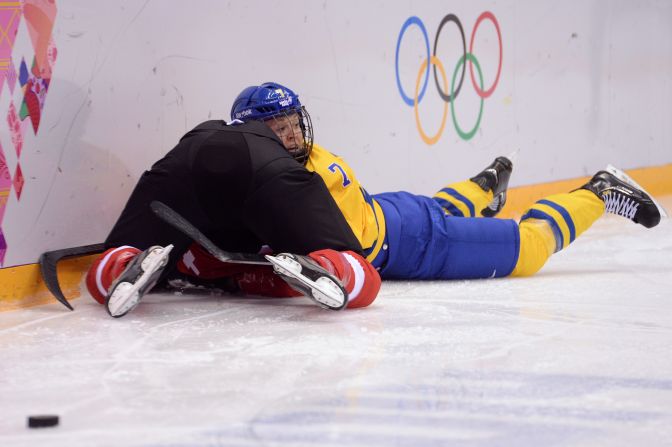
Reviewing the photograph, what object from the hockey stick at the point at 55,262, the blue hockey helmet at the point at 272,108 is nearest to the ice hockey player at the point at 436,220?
the blue hockey helmet at the point at 272,108

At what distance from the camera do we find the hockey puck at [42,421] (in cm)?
151

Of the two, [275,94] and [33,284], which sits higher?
[275,94]

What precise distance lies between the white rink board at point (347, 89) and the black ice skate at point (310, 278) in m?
0.80

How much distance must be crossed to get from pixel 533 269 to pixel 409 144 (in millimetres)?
1247

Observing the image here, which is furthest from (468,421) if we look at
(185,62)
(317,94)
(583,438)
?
(317,94)

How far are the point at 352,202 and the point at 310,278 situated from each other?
58cm

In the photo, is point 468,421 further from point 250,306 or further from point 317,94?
point 317,94

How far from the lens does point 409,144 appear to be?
4332 millimetres

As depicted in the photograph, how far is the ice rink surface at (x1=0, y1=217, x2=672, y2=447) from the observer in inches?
58.8

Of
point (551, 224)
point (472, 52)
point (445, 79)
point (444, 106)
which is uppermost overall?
point (472, 52)

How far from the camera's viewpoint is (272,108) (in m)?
2.75

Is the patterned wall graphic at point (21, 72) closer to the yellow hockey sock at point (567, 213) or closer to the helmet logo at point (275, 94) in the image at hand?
the helmet logo at point (275, 94)

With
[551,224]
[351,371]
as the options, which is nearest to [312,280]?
[351,371]

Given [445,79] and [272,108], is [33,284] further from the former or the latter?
[445,79]
